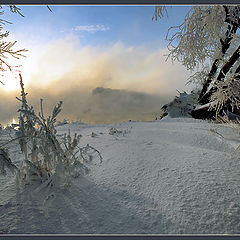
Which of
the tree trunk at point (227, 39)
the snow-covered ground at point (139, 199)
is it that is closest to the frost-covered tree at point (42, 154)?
the snow-covered ground at point (139, 199)

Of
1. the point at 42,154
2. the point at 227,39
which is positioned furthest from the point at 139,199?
the point at 227,39

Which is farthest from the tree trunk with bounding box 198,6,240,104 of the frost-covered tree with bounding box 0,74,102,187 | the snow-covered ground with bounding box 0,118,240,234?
the frost-covered tree with bounding box 0,74,102,187

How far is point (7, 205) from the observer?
125 cm

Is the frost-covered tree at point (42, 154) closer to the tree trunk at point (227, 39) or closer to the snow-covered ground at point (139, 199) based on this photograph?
the snow-covered ground at point (139, 199)

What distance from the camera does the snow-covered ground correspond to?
105cm

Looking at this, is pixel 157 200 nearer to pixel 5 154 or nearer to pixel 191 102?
pixel 5 154

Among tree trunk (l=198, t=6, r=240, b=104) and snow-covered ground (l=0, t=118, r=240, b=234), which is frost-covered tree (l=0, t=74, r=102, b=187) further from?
tree trunk (l=198, t=6, r=240, b=104)

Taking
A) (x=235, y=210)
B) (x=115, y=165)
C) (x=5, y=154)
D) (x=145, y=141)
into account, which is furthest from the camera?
(x=145, y=141)

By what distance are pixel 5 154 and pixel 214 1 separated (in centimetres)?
246

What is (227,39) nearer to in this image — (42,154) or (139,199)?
(139,199)

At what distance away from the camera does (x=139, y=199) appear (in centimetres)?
126

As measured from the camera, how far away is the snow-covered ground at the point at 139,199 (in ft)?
→ 3.46

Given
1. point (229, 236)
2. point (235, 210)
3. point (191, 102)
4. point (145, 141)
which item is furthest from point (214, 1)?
point (191, 102)

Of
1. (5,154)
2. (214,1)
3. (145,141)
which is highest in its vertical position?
(214,1)
